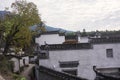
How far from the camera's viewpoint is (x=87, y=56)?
33438 millimetres

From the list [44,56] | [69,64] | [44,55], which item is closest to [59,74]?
[69,64]

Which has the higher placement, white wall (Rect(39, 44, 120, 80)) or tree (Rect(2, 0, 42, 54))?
tree (Rect(2, 0, 42, 54))

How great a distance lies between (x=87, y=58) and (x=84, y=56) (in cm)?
38

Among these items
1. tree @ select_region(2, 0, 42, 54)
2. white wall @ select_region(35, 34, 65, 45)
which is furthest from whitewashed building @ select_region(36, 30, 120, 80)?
white wall @ select_region(35, 34, 65, 45)

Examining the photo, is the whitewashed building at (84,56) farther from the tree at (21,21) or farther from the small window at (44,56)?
the tree at (21,21)

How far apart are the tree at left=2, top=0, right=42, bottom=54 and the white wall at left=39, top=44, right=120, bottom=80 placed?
6.67 meters

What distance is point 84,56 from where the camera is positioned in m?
33.4

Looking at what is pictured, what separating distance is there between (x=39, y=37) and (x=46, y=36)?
1.62 meters

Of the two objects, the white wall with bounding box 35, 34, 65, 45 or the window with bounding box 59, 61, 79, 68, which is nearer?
the window with bounding box 59, 61, 79, 68

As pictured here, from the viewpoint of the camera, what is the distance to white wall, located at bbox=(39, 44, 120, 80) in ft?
108

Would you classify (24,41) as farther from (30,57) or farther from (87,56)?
(30,57)

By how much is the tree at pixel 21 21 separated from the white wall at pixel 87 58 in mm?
6668

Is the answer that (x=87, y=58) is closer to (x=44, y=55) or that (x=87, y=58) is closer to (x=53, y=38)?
(x=44, y=55)

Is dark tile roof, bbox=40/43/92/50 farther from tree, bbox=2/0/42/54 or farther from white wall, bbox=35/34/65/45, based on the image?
white wall, bbox=35/34/65/45
